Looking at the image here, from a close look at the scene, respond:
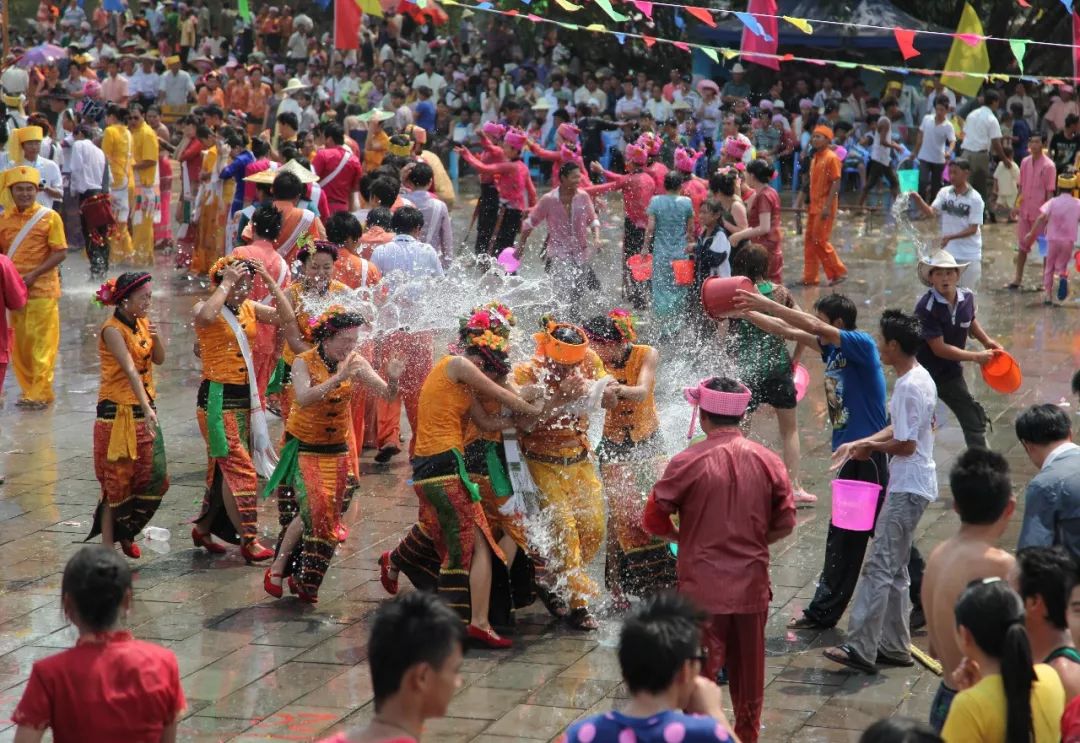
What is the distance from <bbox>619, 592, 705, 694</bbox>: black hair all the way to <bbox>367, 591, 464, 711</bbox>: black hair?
432 mm

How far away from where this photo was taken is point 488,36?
98.7 feet

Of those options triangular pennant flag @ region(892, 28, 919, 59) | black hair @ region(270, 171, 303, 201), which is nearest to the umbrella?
triangular pennant flag @ region(892, 28, 919, 59)

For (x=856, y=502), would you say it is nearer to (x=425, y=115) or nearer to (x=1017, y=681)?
(x=1017, y=681)

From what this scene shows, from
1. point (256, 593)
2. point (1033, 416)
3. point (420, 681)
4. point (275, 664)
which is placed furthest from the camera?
point (256, 593)

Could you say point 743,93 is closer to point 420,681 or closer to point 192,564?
point 192,564

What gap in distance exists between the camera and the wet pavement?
6559 millimetres

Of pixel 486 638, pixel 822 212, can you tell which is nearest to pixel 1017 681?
pixel 486 638

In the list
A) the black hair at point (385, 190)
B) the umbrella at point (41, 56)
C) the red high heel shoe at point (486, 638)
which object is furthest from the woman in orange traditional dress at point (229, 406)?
the umbrella at point (41, 56)

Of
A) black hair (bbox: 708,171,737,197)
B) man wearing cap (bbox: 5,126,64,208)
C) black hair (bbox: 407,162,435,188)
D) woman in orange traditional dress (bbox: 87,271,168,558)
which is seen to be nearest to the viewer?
woman in orange traditional dress (bbox: 87,271,168,558)

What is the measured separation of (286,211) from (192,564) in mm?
3602

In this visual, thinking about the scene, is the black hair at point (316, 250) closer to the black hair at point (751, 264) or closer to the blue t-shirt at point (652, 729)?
the black hair at point (751, 264)

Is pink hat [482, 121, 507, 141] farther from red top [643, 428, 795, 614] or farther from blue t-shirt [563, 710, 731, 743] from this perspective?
blue t-shirt [563, 710, 731, 743]

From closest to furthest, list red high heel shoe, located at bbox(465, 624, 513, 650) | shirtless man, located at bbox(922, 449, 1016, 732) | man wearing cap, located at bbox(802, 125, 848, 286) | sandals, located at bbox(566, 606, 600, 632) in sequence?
shirtless man, located at bbox(922, 449, 1016, 732), red high heel shoe, located at bbox(465, 624, 513, 650), sandals, located at bbox(566, 606, 600, 632), man wearing cap, located at bbox(802, 125, 848, 286)

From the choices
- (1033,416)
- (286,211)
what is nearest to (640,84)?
(286,211)
